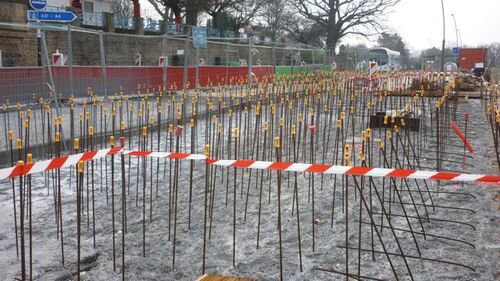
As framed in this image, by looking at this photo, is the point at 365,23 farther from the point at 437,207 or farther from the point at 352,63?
the point at 437,207

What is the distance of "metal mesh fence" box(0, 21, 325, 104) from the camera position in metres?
11.5

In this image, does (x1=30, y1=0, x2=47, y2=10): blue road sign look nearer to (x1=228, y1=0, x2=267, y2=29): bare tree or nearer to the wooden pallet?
the wooden pallet

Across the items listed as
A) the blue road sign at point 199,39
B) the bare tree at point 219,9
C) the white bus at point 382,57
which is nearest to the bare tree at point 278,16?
the bare tree at point 219,9

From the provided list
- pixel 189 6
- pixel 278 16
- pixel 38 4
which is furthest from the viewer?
pixel 278 16

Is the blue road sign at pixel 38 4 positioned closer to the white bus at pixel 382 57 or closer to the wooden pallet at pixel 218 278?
the wooden pallet at pixel 218 278

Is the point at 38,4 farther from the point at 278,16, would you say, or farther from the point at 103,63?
the point at 278,16

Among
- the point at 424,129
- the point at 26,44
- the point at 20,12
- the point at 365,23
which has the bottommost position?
the point at 424,129

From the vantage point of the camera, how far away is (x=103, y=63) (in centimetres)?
1253

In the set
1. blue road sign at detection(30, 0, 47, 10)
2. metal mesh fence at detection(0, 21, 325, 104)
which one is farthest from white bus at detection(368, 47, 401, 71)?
blue road sign at detection(30, 0, 47, 10)

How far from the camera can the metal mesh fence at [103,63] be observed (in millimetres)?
11484

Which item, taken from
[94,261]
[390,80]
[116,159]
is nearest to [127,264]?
[94,261]

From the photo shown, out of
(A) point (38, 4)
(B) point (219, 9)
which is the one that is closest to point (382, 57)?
(B) point (219, 9)

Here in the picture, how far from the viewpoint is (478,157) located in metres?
7.84

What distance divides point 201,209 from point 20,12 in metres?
14.2
